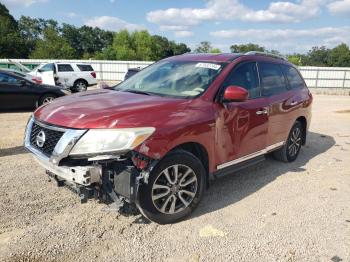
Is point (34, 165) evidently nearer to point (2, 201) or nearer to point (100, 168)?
point (2, 201)

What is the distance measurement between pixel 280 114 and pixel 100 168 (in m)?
3.32

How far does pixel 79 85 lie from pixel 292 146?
16230 mm

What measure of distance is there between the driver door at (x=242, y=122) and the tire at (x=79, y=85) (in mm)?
16588

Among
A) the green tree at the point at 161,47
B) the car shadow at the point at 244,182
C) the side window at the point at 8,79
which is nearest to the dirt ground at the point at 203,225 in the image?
the car shadow at the point at 244,182

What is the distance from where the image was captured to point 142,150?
11.6 feet

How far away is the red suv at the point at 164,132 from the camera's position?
11.5 feet

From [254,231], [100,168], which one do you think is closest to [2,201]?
[100,168]

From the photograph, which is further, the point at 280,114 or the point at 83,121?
the point at 280,114

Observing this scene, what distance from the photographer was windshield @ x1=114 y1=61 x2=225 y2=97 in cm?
455

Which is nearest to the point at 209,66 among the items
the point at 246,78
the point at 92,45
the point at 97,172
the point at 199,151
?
the point at 246,78

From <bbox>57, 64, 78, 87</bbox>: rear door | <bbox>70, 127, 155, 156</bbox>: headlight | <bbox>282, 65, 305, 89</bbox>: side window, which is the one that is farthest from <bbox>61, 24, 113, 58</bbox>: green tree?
<bbox>70, 127, 155, 156</bbox>: headlight

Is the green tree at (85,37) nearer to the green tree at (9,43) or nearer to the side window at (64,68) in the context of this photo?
the green tree at (9,43)

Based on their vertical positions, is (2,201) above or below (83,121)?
below

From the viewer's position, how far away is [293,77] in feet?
21.5
